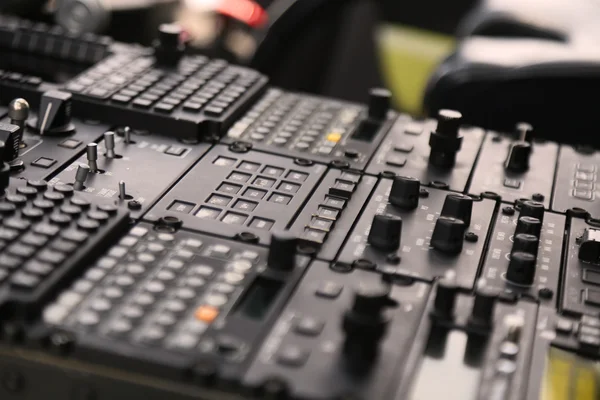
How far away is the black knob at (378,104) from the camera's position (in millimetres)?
1454

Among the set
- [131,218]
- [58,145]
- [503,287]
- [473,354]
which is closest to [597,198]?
[503,287]

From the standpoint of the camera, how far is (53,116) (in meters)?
1.25

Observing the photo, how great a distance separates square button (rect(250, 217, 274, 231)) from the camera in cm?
106

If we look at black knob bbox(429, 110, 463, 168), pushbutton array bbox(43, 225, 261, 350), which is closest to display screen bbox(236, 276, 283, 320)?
pushbutton array bbox(43, 225, 261, 350)

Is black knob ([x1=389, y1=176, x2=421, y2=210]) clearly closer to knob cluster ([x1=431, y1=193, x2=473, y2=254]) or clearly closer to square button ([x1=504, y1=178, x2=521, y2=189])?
knob cluster ([x1=431, y1=193, x2=473, y2=254])

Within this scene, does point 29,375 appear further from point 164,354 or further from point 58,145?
point 58,145

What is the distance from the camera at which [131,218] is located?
1034 millimetres

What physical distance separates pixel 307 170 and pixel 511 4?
51.1 inches

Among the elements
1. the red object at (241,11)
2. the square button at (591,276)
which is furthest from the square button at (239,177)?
the red object at (241,11)

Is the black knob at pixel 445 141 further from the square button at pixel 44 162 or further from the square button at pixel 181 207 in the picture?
the square button at pixel 44 162

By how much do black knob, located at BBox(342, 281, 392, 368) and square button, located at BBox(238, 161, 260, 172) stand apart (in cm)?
44

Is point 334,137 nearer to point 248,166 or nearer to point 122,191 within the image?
point 248,166

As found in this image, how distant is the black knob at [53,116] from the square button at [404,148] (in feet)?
1.61

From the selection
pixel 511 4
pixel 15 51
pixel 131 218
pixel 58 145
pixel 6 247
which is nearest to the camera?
pixel 6 247
